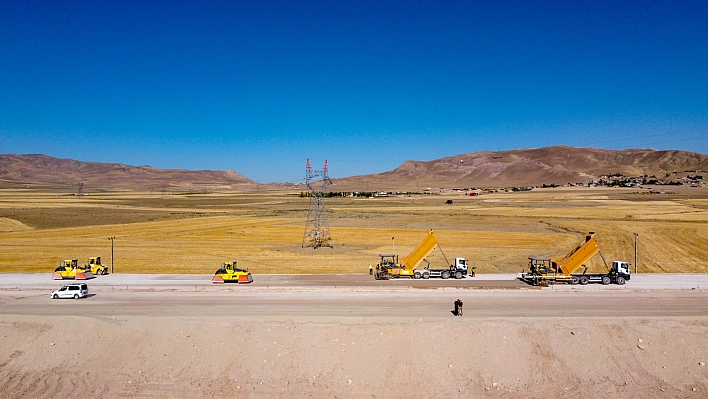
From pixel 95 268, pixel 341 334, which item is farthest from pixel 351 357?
pixel 95 268

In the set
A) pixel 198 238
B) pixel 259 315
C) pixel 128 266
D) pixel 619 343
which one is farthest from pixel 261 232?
pixel 619 343

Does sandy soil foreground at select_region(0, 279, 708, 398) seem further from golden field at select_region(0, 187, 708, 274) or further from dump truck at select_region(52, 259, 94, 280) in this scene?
golden field at select_region(0, 187, 708, 274)

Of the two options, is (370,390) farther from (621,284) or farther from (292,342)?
(621,284)

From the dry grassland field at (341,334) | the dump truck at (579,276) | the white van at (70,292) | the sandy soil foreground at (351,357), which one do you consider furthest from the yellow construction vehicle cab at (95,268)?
the dump truck at (579,276)

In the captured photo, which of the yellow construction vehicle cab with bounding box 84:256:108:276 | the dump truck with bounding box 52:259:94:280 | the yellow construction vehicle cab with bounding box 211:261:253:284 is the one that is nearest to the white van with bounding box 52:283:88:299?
the dump truck with bounding box 52:259:94:280

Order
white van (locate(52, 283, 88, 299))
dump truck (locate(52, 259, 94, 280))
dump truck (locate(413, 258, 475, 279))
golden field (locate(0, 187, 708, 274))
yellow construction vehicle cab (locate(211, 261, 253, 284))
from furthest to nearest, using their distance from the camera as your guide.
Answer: golden field (locate(0, 187, 708, 274)), dump truck (locate(413, 258, 475, 279)), dump truck (locate(52, 259, 94, 280)), yellow construction vehicle cab (locate(211, 261, 253, 284)), white van (locate(52, 283, 88, 299))

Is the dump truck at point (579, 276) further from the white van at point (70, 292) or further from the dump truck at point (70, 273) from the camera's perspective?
the dump truck at point (70, 273)

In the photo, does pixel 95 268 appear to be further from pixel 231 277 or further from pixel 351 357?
pixel 351 357

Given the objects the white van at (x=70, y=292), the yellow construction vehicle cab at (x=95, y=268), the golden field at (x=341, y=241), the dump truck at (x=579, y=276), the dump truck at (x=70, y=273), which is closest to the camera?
the white van at (x=70, y=292)
